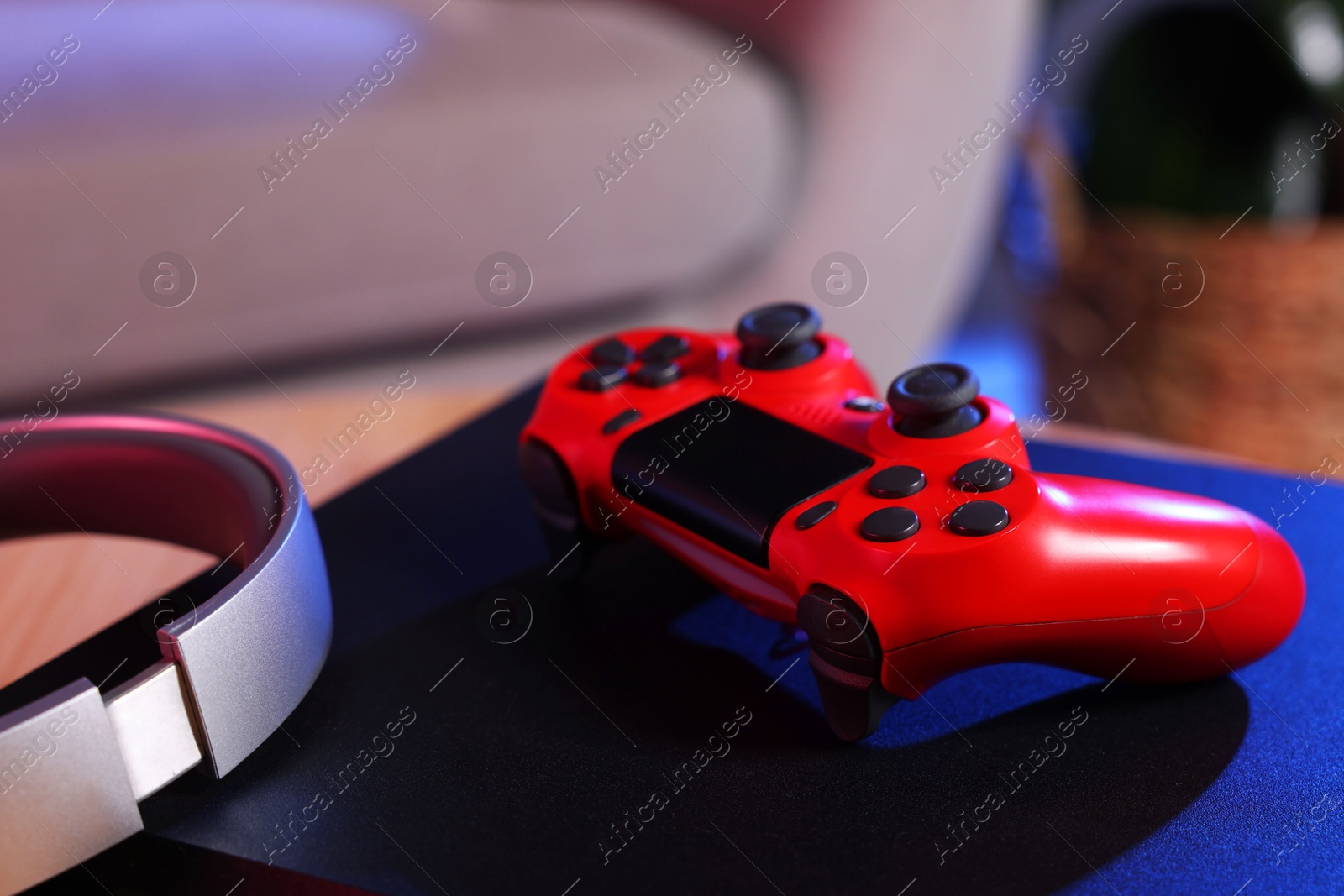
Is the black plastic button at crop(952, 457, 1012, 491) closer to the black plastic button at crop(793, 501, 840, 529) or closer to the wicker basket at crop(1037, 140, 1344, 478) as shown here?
the black plastic button at crop(793, 501, 840, 529)

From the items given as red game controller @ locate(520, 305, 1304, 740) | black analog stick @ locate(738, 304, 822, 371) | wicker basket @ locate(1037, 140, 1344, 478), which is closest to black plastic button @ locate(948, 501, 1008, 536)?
red game controller @ locate(520, 305, 1304, 740)

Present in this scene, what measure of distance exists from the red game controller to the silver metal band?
13 cm

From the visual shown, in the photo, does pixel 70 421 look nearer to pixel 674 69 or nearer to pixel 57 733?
pixel 57 733

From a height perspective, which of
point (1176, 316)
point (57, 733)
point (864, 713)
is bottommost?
point (1176, 316)

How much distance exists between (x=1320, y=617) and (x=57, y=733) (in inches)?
17.4

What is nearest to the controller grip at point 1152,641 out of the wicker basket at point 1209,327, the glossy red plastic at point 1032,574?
the glossy red plastic at point 1032,574

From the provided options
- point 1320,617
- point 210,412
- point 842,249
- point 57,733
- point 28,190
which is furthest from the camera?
point 842,249

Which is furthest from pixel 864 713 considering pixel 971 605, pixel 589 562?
pixel 589 562

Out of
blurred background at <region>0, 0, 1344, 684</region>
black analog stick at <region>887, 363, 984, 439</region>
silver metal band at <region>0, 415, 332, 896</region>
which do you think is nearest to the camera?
silver metal band at <region>0, 415, 332, 896</region>

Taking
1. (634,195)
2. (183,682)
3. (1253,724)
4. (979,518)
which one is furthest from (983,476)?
(634,195)

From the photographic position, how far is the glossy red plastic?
375 mm

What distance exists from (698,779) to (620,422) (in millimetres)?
151

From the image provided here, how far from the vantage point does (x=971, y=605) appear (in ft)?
1.23

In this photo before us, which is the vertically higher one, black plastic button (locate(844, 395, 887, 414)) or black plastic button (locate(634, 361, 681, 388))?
black plastic button (locate(634, 361, 681, 388))
